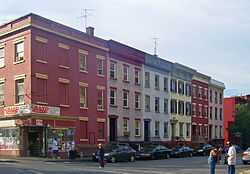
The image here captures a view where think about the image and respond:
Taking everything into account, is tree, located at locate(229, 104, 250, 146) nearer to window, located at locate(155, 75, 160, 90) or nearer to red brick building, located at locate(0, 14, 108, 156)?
window, located at locate(155, 75, 160, 90)

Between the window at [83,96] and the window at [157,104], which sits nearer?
the window at [83,96]

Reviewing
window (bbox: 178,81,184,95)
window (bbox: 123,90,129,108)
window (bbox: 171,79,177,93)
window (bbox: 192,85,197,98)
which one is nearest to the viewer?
window (bbox: 123,90,129,108)

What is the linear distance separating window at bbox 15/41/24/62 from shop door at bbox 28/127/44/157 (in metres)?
5.95

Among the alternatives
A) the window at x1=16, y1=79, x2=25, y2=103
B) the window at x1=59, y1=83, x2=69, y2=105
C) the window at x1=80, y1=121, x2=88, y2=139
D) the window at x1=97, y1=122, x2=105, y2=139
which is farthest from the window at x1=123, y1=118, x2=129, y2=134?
the window at x1=16, y1=79, x2=25, y2=103

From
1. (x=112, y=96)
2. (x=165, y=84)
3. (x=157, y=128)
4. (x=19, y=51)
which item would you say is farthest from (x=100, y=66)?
(x=165, y=84)

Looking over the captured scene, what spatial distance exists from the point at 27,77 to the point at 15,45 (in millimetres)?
3530

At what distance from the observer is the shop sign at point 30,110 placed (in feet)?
138

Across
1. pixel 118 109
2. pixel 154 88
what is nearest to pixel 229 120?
pixel 154 88

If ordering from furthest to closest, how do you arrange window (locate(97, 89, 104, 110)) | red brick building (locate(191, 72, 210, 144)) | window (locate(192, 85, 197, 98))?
red brick building (locate(191, 72, 210, 144)) → window (locate(192, 85, 197, 98)) → window (locate(97, 89, 104, 110))

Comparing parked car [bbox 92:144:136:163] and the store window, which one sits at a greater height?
the store window

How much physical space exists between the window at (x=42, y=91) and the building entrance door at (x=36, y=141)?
8.03ft

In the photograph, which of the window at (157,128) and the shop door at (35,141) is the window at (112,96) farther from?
the shop door at (35,141)

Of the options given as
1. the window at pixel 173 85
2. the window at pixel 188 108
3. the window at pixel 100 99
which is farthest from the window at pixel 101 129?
the window at pixel 188 108

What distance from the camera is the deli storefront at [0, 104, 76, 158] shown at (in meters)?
42.4
